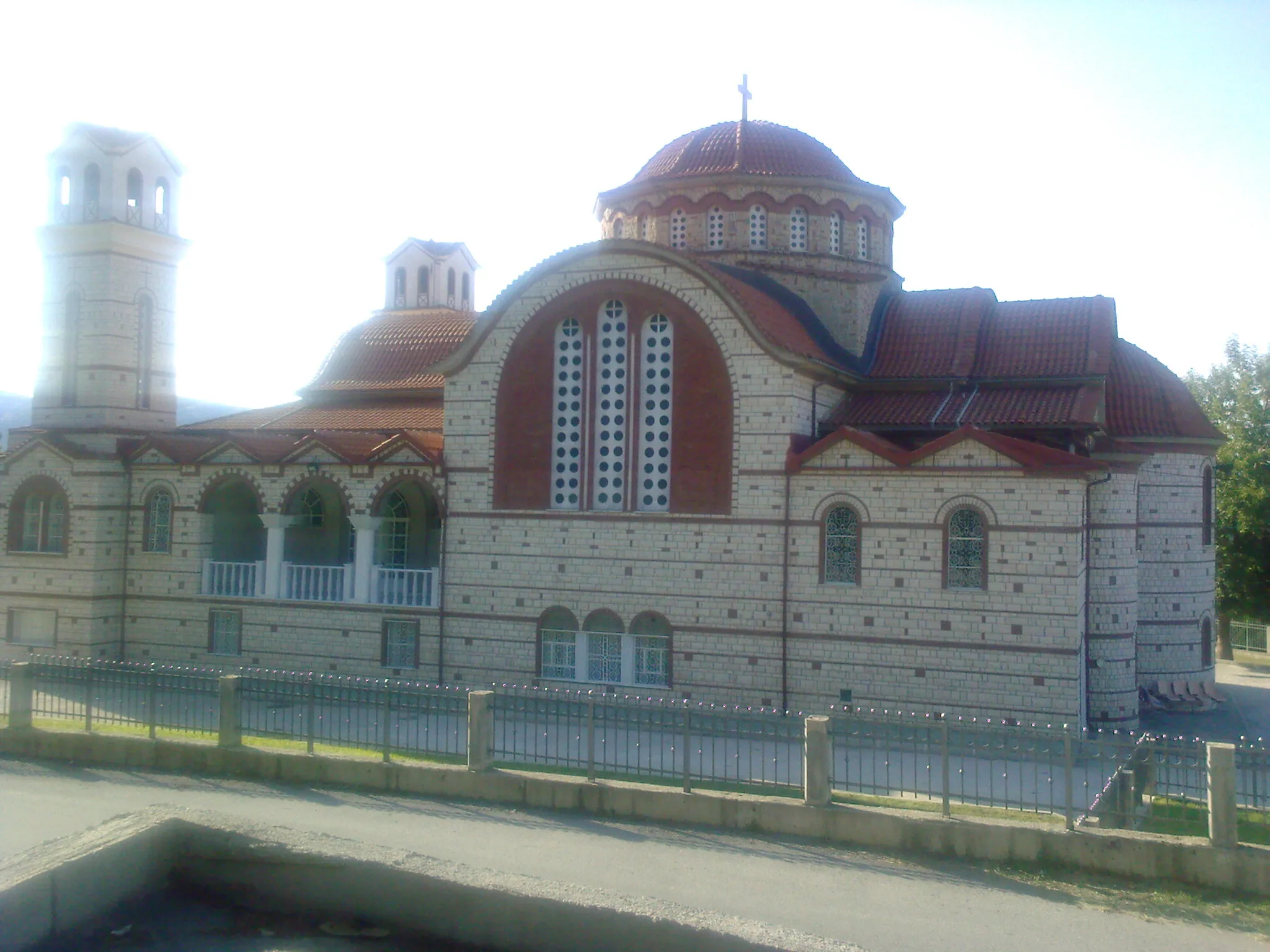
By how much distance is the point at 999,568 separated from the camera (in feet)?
59.1

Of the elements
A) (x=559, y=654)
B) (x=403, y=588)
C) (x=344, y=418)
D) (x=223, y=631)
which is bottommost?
(x=559, y=654)

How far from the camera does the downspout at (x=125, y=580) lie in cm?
2409

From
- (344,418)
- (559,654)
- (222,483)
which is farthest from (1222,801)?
(344,418)

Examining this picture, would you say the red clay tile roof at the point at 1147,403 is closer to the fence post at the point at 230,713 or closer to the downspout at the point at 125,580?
the fence post at the point at 230,713

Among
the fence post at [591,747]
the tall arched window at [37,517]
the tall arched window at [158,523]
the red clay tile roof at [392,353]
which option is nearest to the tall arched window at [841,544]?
the fence post at [591,747]

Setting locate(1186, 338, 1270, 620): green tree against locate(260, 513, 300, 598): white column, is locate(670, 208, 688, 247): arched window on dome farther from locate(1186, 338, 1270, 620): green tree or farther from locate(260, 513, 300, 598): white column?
locate(1186, 338, 1270, 620): green tree

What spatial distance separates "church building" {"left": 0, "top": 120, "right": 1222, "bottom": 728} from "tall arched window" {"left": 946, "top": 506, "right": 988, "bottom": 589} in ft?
0.17

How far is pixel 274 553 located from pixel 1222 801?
Result: 57.8 ft

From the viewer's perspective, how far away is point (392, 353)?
28.6 meters

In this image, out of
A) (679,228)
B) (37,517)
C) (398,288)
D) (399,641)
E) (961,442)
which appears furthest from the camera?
(398,288)

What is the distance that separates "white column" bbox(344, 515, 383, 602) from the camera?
2211cm

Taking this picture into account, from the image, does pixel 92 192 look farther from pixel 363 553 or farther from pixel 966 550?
pixel 966 550

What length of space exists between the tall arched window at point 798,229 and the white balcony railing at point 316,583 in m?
11.5

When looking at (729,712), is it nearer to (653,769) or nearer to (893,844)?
(653,769)
